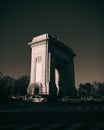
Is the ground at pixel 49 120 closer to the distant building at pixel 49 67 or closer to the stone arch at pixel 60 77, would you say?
the distant building at pixel 49 67

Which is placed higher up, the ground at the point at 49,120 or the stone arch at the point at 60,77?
the stone arch at the point at 60,77

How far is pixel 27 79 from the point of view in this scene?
12144cm

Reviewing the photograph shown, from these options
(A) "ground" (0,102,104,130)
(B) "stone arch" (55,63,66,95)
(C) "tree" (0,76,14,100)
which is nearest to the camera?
(A) "ground" (0,102,104,130)

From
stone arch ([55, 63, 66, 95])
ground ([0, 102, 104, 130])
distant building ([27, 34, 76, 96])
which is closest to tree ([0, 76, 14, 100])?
distant building ([27, 34, 76, 96])

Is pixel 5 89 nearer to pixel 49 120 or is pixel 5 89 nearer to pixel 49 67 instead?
pixel 49 67

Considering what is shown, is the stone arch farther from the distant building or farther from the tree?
the tree

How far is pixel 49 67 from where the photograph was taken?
67688 mm

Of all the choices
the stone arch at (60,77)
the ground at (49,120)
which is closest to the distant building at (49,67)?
the stone arch at (60,77)

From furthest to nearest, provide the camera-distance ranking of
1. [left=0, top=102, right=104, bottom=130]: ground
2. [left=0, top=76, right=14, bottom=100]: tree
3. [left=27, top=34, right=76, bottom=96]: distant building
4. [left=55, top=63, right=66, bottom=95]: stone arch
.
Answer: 1. [left=55, top=63, right=66, bottom=95]: stone arch
2. [left=27, top=34, right=76, bottom=96]: distant building
3. [left=0, top=76, right=14, bottom=100]: tree
4. [left=0, top=102, right=104, bottom=130]: ground

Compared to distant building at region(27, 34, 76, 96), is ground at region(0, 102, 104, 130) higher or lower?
lower

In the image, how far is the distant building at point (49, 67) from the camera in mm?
65719

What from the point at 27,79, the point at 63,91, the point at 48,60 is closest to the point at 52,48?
the point at 48,60

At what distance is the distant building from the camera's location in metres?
65.7

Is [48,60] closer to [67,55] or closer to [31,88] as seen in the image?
[31,88]
